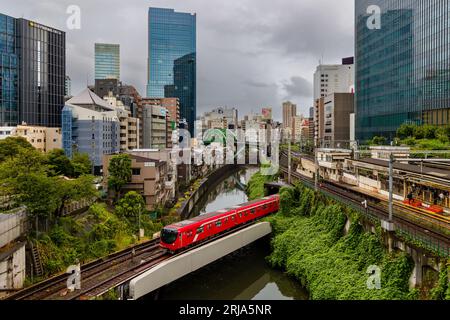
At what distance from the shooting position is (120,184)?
33.2 meters

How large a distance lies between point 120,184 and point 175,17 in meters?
139

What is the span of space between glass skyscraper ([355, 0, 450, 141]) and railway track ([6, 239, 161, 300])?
4242 cm

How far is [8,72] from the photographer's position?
208 ft

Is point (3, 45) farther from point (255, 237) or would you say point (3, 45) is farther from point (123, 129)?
point (255, 237)

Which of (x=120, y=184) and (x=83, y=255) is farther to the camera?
(x=120, y=184)

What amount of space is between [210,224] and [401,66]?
51.2 m

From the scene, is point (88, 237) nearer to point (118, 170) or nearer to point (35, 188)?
point (35, 188)

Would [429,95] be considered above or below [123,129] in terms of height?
above

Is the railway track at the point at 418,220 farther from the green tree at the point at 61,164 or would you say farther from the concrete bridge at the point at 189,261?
the green tree at the point at 61,164

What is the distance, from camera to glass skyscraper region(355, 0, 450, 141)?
171 ft

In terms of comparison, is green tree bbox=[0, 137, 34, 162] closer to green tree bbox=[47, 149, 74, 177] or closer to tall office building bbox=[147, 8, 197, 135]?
green tree bbox=[47, 149, 74, 177]

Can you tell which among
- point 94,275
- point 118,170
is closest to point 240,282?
point 94,275

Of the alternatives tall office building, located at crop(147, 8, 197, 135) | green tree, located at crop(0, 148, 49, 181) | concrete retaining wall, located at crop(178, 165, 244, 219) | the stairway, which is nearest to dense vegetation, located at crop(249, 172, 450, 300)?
concrete retaining wall, located at crop(178, 165, 244, 219)
